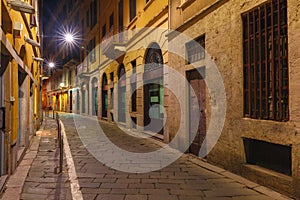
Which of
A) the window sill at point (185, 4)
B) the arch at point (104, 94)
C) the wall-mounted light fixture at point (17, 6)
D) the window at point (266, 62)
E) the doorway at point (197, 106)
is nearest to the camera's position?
the window at point (266, 62)

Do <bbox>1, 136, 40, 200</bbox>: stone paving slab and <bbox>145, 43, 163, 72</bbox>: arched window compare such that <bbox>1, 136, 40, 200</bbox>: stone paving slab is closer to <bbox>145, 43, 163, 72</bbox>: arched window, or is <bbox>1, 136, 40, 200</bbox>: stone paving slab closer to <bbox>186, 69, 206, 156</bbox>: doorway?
<bbox>186, 69, 206, 156</bbox>: doorway

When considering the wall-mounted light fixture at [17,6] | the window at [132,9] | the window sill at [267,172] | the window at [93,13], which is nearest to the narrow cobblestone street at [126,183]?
the window sill at [267,172]

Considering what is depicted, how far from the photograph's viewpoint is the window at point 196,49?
7.44 metres

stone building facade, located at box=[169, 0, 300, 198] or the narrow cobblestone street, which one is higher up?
stone building facade, located at box=[169, 0, 300, 198]

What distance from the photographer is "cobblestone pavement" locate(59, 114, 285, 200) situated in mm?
4492

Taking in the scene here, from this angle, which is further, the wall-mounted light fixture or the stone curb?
the wall-mounted light fixture

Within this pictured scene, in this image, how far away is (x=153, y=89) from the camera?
11672 mm

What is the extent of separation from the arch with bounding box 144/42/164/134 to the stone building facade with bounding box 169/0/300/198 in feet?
12.6

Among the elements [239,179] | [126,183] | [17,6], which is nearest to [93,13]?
[17,6]

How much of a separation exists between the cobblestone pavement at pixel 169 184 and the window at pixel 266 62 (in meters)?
1.36

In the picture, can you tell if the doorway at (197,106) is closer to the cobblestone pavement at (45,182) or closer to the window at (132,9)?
the cobblestone pavement at (45,182)

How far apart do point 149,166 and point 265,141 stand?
2720mm

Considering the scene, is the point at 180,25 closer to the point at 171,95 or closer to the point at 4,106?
the point at 171,95

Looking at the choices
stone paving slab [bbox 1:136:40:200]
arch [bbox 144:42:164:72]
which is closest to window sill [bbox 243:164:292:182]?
stone paving slab [bbox 1:136:40:200]
